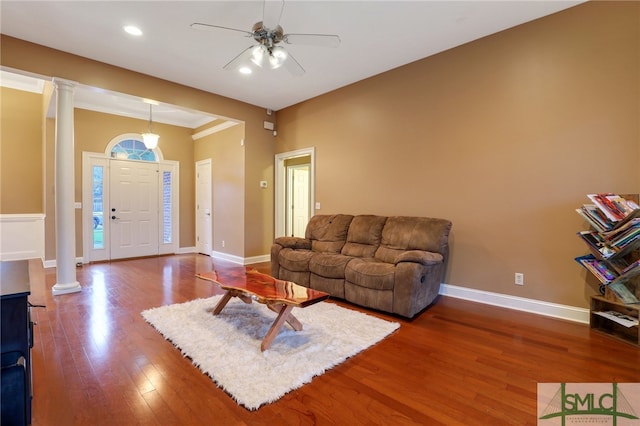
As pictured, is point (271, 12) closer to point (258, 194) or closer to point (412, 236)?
point (412, 236)

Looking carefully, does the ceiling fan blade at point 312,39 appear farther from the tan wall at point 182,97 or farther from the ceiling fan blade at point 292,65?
the tan wall at point 182,97

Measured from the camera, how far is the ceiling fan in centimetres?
234

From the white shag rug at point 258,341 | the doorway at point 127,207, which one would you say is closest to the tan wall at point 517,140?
the white shag rug at point 258,341

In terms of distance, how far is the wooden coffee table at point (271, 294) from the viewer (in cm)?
221

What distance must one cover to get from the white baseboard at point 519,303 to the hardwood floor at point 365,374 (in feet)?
0.33

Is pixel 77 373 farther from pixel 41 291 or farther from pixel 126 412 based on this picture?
Result: pixel 41 291

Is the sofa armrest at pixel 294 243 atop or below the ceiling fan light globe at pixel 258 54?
below

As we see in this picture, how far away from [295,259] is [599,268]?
9.83ft

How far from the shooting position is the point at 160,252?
21.4ft

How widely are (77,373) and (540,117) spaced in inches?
176

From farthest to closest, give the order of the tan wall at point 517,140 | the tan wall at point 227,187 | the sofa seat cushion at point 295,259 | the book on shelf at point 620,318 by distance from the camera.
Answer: the tan wall at point 227,187 → the sofa seat cushion at point 295,259 → the tan wall at point 517,140 → the book on shelf at point 620,318

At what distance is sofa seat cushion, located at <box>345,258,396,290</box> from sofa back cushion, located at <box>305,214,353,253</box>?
80 centimetres

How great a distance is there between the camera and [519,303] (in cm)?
313

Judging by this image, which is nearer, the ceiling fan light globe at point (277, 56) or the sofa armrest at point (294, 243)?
the ceiling fan light globe at point (277, 56)
